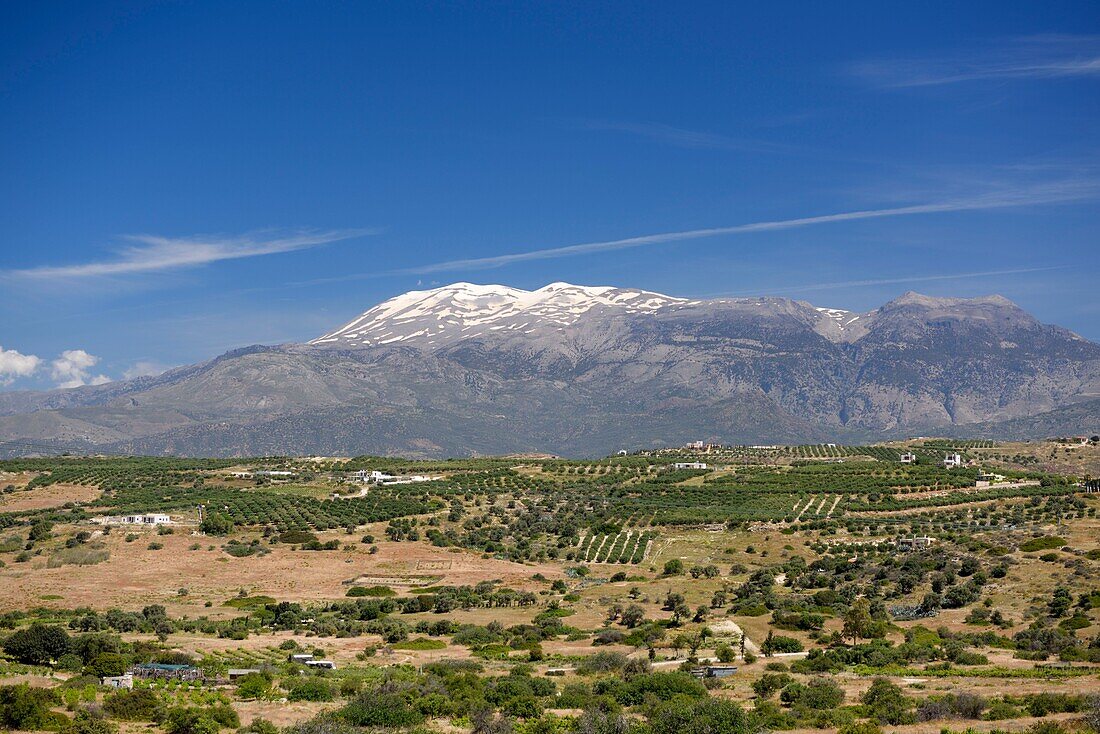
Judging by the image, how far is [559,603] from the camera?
65062mm

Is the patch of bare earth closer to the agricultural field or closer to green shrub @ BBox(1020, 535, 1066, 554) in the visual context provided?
the agricultural field

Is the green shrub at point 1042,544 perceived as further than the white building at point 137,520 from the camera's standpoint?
No

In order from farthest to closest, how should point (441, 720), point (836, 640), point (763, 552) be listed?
point (763, 552), point (836, 640), point (441, 720)

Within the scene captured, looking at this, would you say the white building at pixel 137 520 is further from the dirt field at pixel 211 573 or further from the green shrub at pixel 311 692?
the green shrub at pixel 311 692

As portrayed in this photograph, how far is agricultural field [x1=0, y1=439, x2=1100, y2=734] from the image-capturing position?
35.5m

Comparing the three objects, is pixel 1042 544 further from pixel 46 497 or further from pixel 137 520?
pixel 46 497

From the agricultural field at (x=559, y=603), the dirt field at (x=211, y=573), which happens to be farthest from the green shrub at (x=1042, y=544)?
the dirt field at (x=211, y=573)

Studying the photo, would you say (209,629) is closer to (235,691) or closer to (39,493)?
(235,691)

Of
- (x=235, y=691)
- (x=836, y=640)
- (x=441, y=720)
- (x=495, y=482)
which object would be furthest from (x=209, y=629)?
(x=495, y=482)

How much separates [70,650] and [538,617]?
24445mm

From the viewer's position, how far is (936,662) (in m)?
44.2

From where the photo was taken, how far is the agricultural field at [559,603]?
35.5 m

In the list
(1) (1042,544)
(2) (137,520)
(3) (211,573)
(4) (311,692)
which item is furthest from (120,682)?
(2) (137,520)

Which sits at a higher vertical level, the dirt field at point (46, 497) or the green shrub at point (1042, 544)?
the dirt field at point (46, 497)
